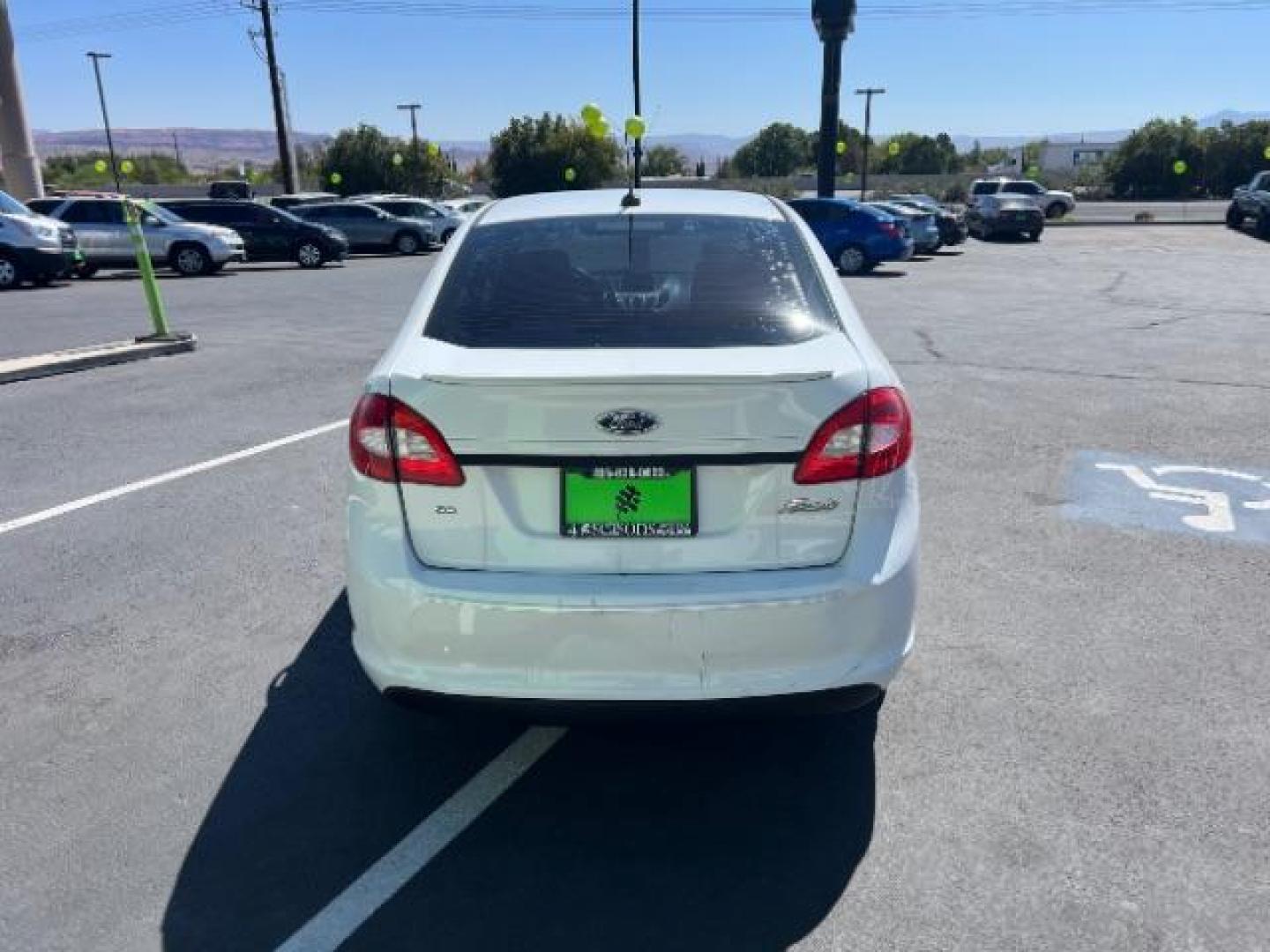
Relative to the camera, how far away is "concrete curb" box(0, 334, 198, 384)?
8891 millimetres

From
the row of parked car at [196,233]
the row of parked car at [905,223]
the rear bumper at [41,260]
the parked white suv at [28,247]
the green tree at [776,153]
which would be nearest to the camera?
the parked white suv at [28,247]

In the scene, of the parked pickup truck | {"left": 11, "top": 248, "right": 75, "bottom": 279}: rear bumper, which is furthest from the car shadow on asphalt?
the parked pickup truck

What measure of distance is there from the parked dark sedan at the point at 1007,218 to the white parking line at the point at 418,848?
3287cm

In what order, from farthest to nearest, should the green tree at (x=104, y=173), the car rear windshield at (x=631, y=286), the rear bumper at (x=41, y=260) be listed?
the green tree at (x=104, y=173) → the rear bumper at (x=41, y=260) → the car rear windshield at (x=631, y=286)

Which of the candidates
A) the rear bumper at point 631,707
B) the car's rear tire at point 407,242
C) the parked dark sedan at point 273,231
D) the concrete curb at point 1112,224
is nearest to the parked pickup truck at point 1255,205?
the concrete curb at point 1112,224

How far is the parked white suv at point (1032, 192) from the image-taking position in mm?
38969

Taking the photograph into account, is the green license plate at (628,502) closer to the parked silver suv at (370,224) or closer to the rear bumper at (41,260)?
the rear bumper at (41,260)

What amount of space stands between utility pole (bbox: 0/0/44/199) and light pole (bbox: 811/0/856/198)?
80.2 feet

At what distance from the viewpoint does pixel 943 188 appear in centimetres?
7231

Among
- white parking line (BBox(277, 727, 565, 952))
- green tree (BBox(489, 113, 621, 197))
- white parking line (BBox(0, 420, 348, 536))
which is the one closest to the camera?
white parking line (BBox(277, 727, 565, 952))

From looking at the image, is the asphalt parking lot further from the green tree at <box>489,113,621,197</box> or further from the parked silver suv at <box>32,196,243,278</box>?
the green tree at <box>489,113,621,197</box>

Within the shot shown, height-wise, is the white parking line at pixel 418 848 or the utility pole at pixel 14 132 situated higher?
the utility pole at pixel 14 132

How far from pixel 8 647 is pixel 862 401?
3476 mm

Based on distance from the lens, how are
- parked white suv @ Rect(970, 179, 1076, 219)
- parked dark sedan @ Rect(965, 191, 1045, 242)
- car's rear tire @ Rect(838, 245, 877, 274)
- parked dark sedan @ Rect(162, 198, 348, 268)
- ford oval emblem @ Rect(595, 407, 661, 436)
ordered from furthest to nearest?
parked white suv @ Rect(970, 179, 1076, 219)
parked dark sedan @ Rect(965, 191, 1045, 242)
parked dark sedan @ Rect(162, 198, 348, 268)
car's rear tire @ Rect(838, 245, 877, 274)
ford oval emblem @ Rect(595, 407, 661, 436)
